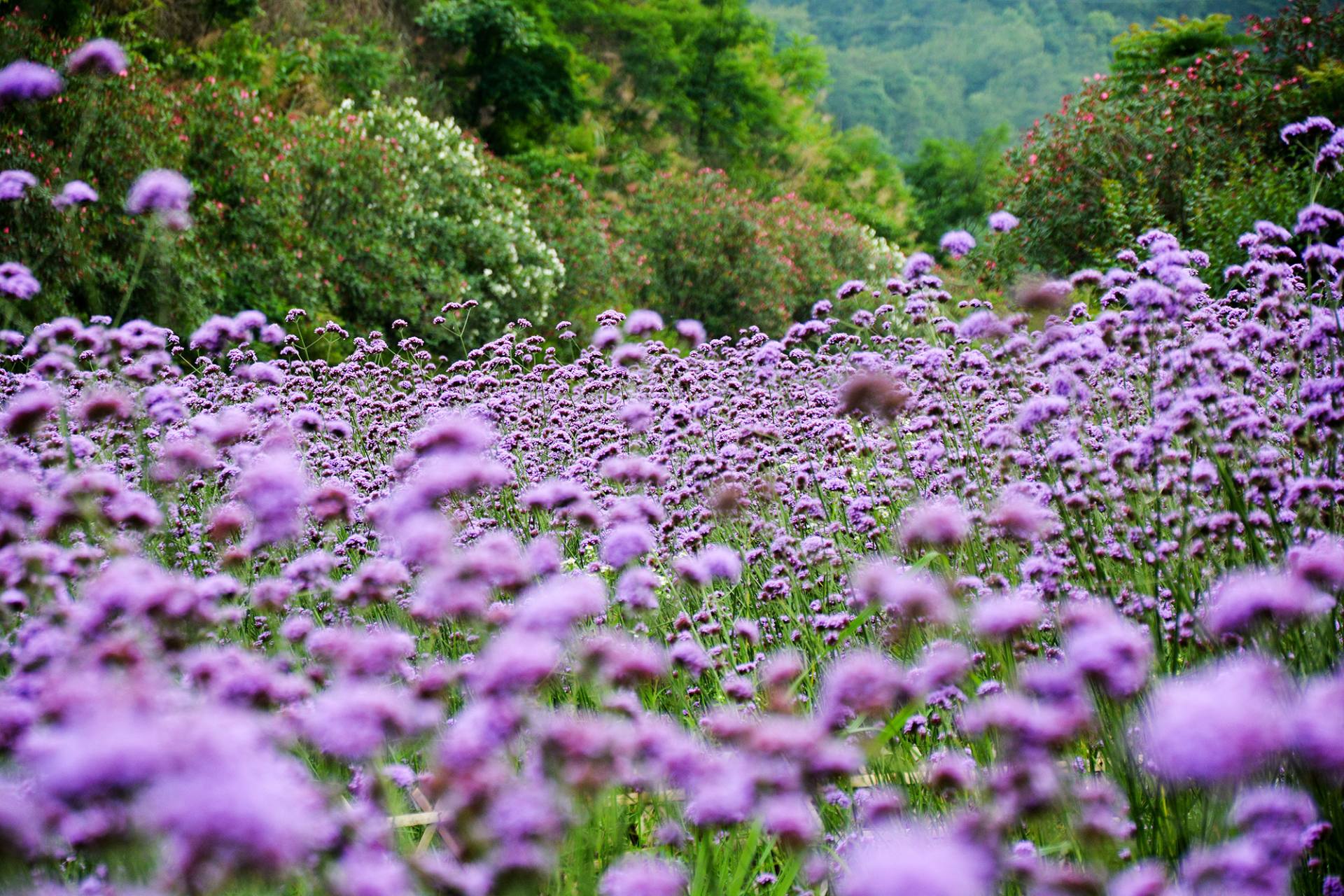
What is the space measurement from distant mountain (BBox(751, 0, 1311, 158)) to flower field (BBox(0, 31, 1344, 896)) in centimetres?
5780

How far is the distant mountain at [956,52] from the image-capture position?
60125mm

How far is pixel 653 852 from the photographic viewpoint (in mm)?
2246

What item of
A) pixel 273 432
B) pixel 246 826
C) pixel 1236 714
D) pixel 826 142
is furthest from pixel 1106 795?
pixel 826 142

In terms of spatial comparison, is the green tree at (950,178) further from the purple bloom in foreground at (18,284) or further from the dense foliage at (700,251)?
the purple bloom in foreground at (18,284)

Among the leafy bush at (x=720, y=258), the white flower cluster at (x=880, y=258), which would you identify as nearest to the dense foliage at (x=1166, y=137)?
the leafy bush at (x=720, y=258)

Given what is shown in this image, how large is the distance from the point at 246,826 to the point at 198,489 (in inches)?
149

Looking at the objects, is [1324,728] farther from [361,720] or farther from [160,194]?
[160,194]

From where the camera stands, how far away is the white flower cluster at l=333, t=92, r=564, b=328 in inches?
511

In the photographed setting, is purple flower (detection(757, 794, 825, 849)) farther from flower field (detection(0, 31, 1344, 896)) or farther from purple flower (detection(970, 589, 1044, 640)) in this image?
purple flower (detection(970, 589, 1044, 640))

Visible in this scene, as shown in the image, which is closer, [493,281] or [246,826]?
[246,826]

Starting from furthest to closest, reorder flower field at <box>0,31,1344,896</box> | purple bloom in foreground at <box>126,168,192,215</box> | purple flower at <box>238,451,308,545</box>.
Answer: purple bloom in foreground at <box>126,168,192,215</box>
purple flower at <box>238,451,308,545</box>
flower field at <box>0,31,1344,896</box>

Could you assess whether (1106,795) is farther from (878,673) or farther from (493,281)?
(493,281)

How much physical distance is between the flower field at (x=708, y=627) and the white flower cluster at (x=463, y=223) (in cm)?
804

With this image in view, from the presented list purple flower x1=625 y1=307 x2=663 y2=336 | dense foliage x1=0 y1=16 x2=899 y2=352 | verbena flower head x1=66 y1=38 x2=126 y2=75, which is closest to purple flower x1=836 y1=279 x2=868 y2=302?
purple flower x1=625 y1=307 x2=663 y2=336
